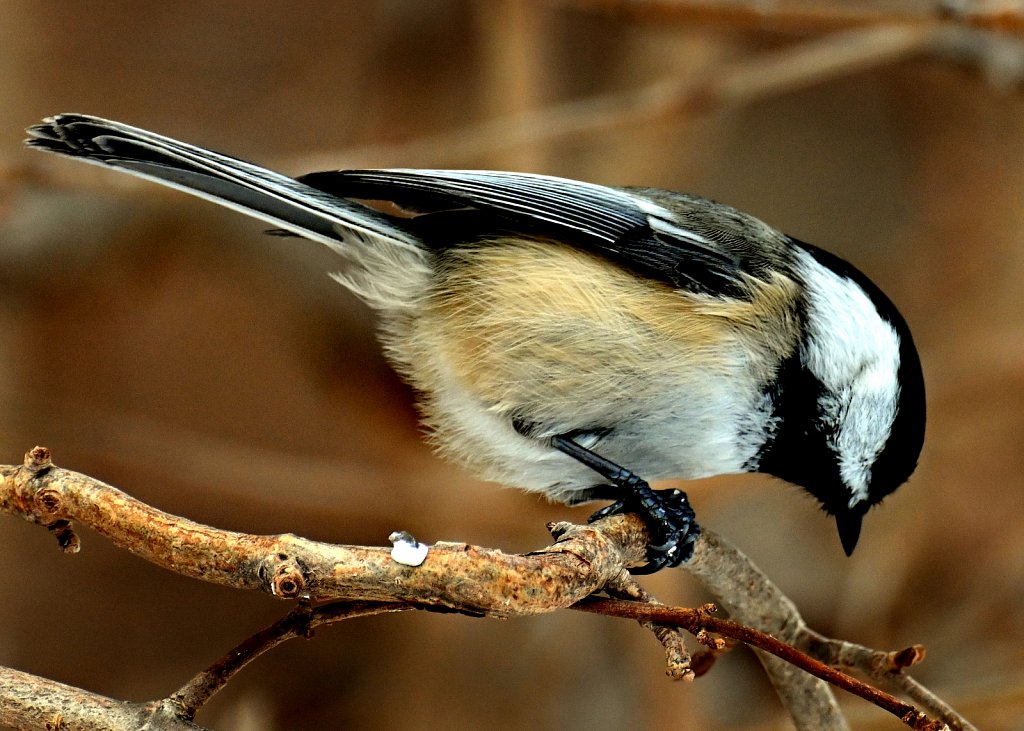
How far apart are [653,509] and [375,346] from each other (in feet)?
4.95

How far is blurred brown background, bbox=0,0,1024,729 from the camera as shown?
273 cm

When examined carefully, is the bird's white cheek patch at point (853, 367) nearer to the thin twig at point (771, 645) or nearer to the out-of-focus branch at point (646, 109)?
the thin twig at point (771, 645)

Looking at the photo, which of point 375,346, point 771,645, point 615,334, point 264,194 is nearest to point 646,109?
point 375,346

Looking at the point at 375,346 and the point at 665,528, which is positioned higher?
the point at 375,346

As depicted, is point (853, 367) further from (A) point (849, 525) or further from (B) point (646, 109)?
(B) point (646, 109)

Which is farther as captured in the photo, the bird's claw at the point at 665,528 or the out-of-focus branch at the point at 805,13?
the out-of-focus branch at the point at 805,13

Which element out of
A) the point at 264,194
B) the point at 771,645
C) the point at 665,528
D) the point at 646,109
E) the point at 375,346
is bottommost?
the point at 771,645

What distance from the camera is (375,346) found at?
284 centimetres

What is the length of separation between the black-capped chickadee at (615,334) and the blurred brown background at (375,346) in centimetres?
91

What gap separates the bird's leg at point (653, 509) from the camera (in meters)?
1.43

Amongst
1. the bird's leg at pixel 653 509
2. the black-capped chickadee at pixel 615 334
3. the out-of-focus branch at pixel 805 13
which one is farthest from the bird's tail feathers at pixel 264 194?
the out-of-focus branch at pixel 805 13

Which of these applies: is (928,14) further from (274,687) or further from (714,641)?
(274,687)

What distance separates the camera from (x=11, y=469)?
1048mm

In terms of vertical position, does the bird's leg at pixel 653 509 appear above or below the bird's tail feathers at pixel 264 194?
below
